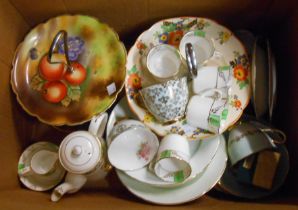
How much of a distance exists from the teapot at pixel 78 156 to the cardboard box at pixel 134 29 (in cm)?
3

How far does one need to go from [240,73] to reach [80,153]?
0.40 m

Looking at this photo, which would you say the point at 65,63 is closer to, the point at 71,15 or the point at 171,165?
the point at 71,15

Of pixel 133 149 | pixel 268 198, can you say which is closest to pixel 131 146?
pixel 133 149

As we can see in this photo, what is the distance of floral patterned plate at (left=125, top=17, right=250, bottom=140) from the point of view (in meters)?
0.78

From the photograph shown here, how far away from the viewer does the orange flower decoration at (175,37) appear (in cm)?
83

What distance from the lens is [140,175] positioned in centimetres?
78

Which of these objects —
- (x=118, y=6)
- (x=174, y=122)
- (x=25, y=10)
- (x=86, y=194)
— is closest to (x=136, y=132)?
(x=174, y=122)

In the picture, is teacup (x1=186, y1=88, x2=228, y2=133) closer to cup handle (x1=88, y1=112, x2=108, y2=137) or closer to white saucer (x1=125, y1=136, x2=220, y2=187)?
white saucer (x1=125, y1=136, x2=220, y2=187)

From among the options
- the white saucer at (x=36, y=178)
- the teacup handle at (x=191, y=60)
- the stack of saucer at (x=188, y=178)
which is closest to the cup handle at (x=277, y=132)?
the stack of saucer at (x=188, y=178)

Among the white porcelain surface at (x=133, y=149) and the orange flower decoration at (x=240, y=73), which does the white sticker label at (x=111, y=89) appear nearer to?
the white porcelain surface at (x=133, y=149)

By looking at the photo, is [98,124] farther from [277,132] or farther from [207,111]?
[277,132]

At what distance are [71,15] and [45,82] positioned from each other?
0.57 feet

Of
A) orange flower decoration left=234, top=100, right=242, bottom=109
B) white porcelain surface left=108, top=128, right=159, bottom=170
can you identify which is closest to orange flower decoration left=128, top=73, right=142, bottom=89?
white porcelain surface left=108, top=128, right=159, bottom=170

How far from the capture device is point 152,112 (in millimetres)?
774
